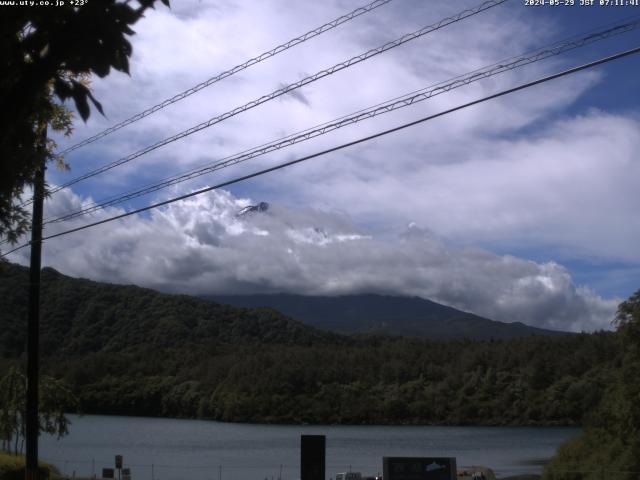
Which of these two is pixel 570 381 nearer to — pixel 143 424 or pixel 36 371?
pixel 143 424

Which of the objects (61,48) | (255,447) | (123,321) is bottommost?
(255,447)

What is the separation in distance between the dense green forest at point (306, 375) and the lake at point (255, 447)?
4319mm

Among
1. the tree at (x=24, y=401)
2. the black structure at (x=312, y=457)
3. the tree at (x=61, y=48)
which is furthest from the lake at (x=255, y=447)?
the tree at (x=61, y=48)

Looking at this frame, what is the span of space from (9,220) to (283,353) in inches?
5013

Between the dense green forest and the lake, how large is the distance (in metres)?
4.32

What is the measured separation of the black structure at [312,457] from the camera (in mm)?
11570

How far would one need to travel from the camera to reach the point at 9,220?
11914mm

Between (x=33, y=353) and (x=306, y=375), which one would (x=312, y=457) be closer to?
(x=33, y=353)

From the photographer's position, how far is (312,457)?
38.2 ft

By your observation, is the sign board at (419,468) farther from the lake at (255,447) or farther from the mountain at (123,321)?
the mountain at (123,321)

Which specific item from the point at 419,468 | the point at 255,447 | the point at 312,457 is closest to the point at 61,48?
the point at 312,457

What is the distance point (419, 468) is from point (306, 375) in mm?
112486

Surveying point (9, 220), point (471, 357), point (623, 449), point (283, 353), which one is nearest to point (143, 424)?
point (283, 353)

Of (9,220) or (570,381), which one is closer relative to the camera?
(9,220)
